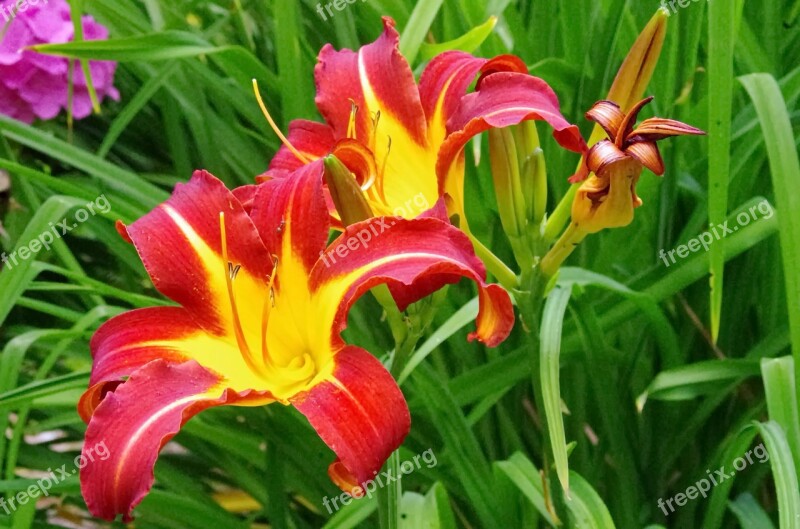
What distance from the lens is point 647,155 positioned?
0.45m

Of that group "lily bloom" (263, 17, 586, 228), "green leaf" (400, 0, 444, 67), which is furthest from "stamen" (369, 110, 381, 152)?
"green leaf" (400, 0, 444, 67)

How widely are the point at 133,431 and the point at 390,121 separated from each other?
0.27 meters

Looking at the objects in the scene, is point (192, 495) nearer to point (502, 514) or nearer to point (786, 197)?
point (502, 514)

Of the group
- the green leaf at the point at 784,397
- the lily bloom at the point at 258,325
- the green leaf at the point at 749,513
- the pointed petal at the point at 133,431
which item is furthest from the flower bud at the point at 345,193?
the green leaf at the point at 749,513

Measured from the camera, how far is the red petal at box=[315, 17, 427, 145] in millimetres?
578

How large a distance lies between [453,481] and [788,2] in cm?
65

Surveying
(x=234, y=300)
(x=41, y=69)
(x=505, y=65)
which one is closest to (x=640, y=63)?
(x=505, y=65)

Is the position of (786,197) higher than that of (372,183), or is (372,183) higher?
(372,183)

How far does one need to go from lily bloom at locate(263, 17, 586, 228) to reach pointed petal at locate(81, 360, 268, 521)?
0.57ft

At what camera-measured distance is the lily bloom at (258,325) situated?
0.42m

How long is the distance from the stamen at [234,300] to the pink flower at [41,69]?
61cm

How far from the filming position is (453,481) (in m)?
0.83

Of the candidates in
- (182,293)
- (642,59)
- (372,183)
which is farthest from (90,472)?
(642,59)

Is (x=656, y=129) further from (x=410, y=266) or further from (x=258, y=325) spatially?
(x=258, y=325)
